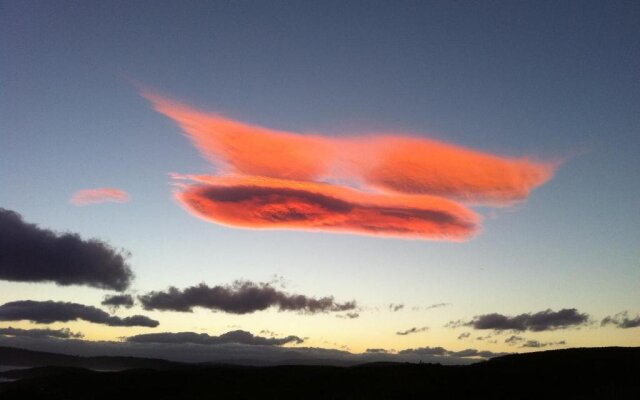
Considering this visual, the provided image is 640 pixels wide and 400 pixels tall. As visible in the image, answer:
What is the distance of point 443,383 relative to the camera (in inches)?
3295

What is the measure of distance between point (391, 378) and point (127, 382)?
278ft

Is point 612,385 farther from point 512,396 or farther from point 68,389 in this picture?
point 68,389

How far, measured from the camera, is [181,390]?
413ft

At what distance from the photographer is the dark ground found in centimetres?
6950

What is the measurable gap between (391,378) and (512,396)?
29.6 metres

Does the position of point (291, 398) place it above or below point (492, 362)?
below

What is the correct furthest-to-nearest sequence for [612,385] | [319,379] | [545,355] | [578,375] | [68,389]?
[68,389] < [319,379] < [545,355] < [578,375] < [612,385]

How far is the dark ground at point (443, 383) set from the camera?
228ft

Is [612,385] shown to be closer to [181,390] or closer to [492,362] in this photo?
[492,362]

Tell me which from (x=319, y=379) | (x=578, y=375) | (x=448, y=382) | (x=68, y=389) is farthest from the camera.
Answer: (x=68, y=389)

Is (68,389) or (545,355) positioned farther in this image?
(68,389)

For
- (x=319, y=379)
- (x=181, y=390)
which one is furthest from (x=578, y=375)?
(x=181, y=390)

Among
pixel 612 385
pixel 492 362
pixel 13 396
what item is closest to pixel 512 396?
pixel 612 385

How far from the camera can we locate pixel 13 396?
95.3 metres
